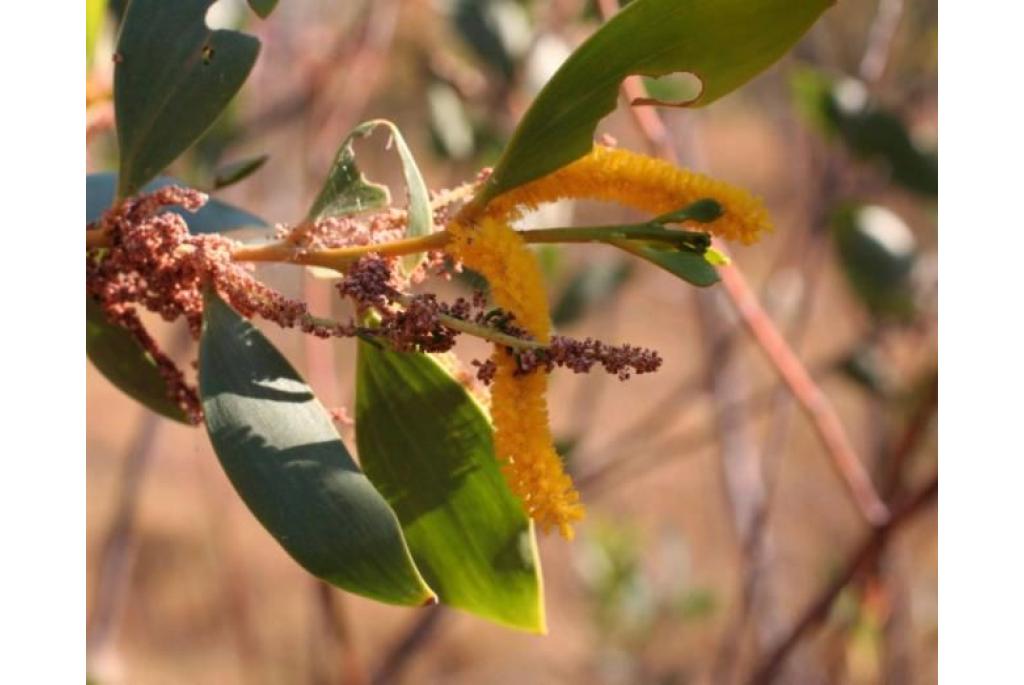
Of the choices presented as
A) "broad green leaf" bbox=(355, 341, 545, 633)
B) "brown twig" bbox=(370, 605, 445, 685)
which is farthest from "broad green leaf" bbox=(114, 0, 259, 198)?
"brown twig" bbox=(370, 605, 445, 685)

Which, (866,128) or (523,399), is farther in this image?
(866,128)

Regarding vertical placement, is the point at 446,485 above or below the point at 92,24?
below

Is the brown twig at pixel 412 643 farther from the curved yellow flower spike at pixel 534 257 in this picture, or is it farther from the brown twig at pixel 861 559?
the curved yellow flower spike at pixel 534 257

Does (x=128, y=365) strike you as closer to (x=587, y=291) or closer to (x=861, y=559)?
(x=861, y=559)

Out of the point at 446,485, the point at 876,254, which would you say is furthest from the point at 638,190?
the point at 876,254

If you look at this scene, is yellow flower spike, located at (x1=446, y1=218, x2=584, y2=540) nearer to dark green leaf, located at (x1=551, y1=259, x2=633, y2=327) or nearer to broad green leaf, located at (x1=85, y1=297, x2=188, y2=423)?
broad green leaf, located at (x1=85, y1=297, x2=188, y2=423)
